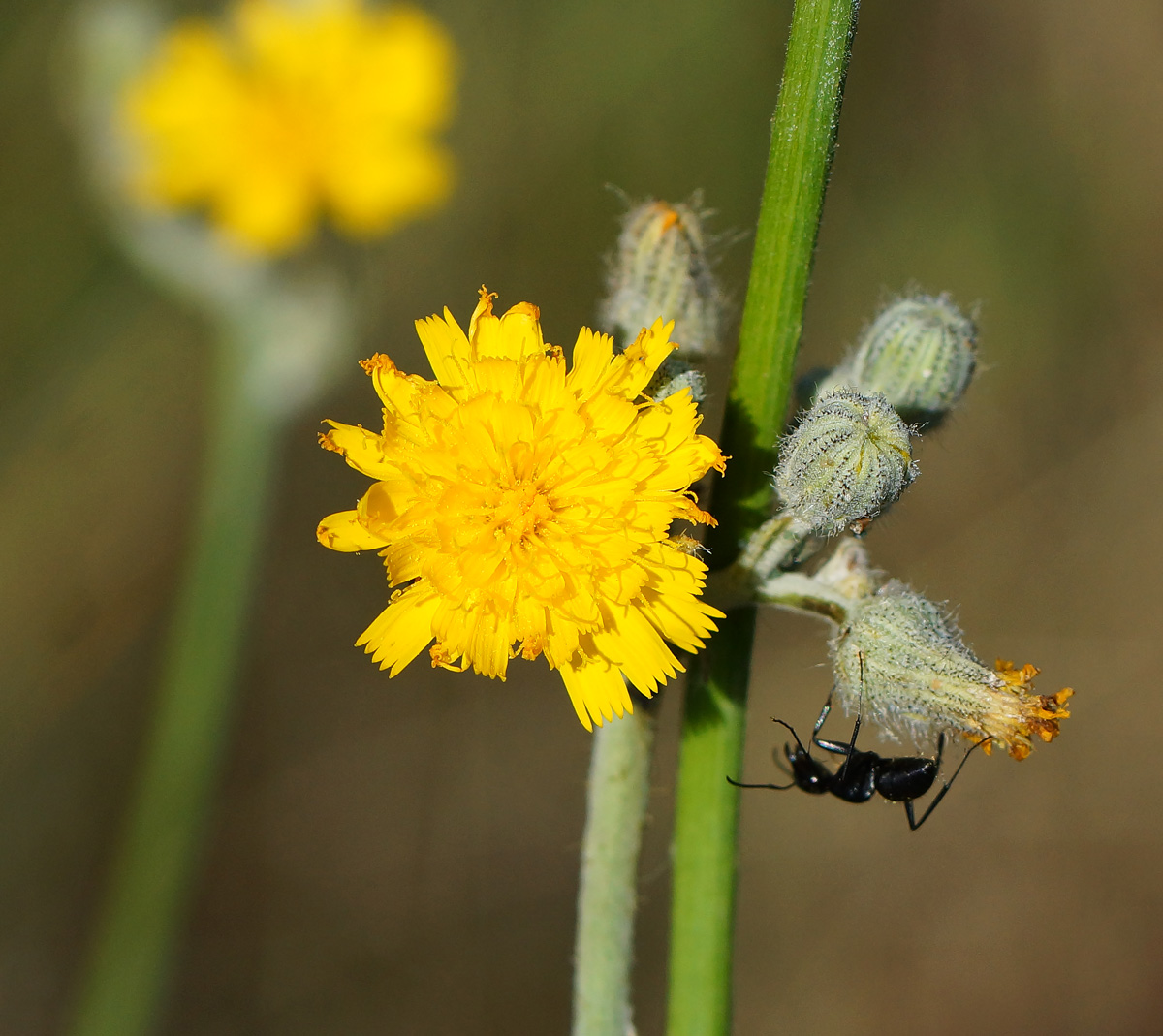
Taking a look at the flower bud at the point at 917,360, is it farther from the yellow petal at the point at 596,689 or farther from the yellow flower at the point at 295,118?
the yellow flower at the point at 295,118

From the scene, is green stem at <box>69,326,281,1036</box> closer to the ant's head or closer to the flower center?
the ant's head

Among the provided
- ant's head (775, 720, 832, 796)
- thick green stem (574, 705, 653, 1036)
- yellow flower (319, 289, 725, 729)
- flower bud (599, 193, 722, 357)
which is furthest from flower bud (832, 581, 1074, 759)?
flower bud (599, 193, 722, 357)

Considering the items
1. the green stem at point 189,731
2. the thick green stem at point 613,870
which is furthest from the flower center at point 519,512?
the green stem at point 189,731

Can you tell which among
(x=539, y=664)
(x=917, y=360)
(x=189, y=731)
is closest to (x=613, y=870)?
(x=917, y=360)

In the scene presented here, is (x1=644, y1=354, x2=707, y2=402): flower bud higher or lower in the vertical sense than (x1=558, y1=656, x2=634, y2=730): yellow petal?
higher

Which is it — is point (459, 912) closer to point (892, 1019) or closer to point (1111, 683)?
point (892, 1019)

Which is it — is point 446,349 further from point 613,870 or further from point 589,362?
point 613,870

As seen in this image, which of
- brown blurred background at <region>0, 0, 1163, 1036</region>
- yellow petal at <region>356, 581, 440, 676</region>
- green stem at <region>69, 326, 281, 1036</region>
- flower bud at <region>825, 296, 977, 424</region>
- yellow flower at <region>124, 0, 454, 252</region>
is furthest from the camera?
brown blurred background at <region>0, 0, 1163, 1036</region>
